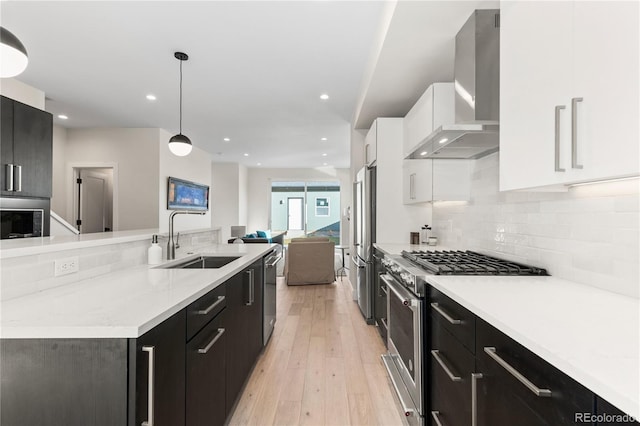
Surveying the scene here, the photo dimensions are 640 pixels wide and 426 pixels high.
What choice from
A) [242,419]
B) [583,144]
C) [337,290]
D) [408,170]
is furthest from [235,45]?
[337,290]

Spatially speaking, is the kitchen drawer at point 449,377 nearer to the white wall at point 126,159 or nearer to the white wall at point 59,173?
the white wall at point 126,159

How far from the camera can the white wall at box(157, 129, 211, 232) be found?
5.73 meters

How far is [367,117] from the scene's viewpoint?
3.90 meters

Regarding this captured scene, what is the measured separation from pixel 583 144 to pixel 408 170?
211 centimetres

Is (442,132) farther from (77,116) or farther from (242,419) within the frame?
(77,116)

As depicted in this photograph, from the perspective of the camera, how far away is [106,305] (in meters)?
1.08

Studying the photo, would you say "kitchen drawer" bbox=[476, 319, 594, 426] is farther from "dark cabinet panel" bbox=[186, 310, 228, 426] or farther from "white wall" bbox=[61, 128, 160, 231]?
"white wall" bbox=[61, 128, 160, 231]

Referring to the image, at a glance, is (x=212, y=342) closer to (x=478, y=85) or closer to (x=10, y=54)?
(x=10, y=54)

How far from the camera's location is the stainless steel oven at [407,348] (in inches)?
63.3

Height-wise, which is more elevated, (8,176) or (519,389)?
(8,176)

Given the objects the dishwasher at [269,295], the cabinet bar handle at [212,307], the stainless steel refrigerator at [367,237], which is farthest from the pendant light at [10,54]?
the stainless steel refrigerator at [367,237]

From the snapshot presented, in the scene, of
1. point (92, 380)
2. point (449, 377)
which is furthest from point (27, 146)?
point (449, 377)

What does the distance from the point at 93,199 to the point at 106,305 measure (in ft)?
20.1

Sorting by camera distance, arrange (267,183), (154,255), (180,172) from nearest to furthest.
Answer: (154,255) → (180,172) → (267,183)
